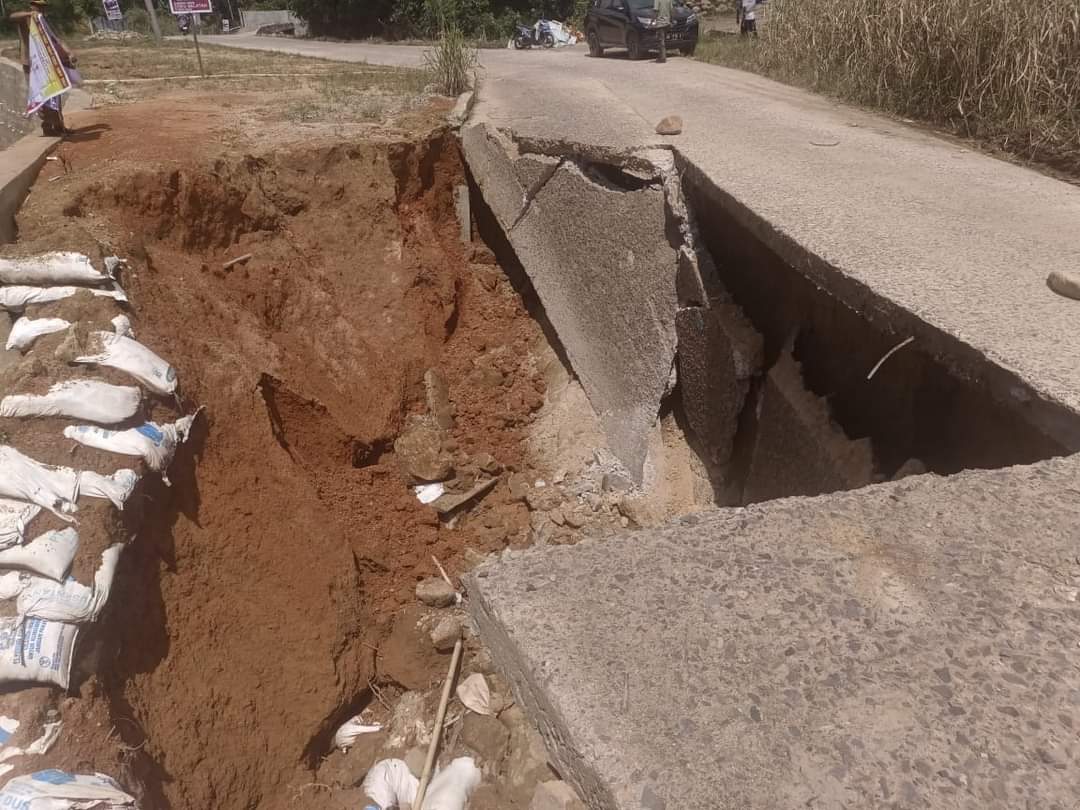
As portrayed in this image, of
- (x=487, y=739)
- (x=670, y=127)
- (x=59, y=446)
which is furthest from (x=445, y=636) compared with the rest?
(x=670, y=127)

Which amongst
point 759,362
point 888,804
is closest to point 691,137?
point 759,362

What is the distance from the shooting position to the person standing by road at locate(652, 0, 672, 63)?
1091 cm

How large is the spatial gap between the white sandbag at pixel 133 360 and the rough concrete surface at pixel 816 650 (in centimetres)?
262

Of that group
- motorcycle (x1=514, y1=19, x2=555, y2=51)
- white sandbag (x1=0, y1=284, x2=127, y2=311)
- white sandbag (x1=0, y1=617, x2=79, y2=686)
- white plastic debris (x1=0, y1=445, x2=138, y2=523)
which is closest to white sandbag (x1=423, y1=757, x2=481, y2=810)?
white sandbag (x1=0, y1=617, x2=79, y2=686)

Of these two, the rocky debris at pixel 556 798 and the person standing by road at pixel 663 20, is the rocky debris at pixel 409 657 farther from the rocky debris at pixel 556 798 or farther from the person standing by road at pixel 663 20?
the person standing by road at pixel 663 20

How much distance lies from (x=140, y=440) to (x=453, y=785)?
79.5 inches

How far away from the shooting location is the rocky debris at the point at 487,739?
2.95 meters

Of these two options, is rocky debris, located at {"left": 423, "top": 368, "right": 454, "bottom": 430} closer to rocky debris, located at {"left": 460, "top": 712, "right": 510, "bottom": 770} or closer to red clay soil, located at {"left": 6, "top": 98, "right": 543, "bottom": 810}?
red clay soil, located at {"left": 6, "top": 98, "right": 543, "bottom": 810}

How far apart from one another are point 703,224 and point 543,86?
4.65m

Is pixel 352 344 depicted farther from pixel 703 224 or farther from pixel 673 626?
pixel 673 626

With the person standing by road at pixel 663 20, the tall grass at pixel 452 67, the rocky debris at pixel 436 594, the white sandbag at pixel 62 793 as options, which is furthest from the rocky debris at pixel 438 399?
the person standing by road at pixel 663 20

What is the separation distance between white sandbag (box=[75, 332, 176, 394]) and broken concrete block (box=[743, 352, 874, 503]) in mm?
3188

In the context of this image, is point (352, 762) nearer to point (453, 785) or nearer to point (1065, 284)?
point (453, 785)

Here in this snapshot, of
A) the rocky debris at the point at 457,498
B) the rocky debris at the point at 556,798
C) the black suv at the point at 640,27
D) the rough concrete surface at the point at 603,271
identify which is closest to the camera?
the rocky debris at the point at 556,798
